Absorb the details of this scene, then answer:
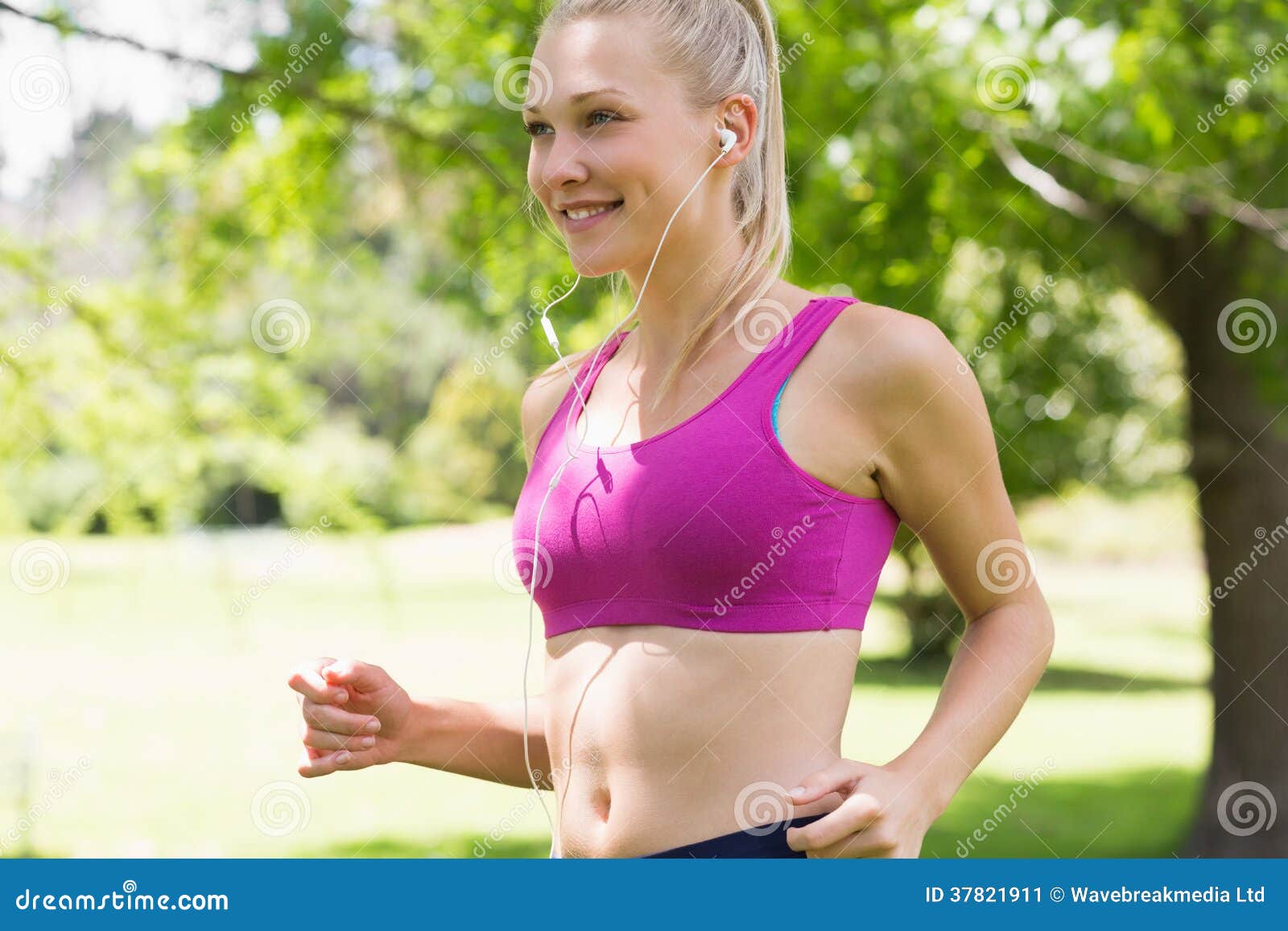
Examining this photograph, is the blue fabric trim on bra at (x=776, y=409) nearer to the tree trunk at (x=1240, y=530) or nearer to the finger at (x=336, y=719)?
the finger at (x=336, y=719)

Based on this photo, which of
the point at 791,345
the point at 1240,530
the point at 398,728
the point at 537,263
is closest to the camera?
the point at 791,345

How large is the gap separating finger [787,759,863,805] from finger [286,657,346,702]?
657 millimetres

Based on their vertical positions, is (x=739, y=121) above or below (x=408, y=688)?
above

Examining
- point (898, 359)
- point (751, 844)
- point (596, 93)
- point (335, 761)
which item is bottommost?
point (335, 761)

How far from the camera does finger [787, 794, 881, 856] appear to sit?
1409mm

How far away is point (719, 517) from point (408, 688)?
1423 centimetres

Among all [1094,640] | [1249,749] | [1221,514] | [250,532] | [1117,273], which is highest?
[1117,273]

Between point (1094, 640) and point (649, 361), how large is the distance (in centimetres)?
2203

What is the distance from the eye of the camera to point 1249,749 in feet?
23.0

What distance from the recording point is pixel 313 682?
1752 millimetres

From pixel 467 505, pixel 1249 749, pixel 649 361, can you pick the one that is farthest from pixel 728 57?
pixel 467 505

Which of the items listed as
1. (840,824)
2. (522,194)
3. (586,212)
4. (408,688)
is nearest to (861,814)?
(840,824)

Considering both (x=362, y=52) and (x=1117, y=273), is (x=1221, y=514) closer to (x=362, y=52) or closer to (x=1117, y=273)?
(x=1117, y=273)

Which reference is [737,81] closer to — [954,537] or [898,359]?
[898,359]
